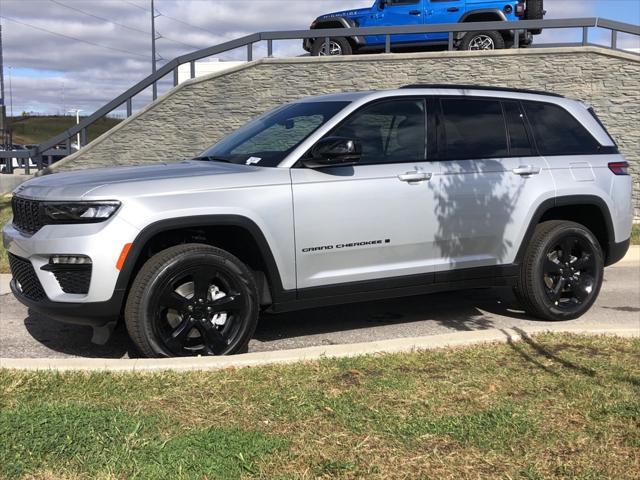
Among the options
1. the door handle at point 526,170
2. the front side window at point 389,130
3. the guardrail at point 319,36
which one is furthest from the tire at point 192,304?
the guardrail at point 319,36

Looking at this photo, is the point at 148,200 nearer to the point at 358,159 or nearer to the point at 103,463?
the point at 358,159

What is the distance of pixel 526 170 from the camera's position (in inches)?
218

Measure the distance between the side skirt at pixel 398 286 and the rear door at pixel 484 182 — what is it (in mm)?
74

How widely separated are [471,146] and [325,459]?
10.7 ft

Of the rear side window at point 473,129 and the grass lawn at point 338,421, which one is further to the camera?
the rear side window at point 473,129

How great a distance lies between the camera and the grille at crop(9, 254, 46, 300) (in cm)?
441

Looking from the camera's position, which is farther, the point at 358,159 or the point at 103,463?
the point at 358,159

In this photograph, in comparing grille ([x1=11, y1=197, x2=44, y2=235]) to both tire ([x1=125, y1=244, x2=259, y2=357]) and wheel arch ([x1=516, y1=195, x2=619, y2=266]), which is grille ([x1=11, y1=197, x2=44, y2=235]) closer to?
tire ([x1=125, y1=244, x2=259, y2=357])

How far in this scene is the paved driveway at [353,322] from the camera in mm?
5273

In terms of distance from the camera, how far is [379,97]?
5.14 m

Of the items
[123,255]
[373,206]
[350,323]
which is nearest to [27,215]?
[123,255]

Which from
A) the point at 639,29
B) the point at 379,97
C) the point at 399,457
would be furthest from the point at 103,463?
the point at 639,29

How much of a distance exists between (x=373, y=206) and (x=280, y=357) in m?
1.28

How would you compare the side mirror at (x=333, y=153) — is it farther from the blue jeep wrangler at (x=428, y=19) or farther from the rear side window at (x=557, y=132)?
the blue jeep wrangler at (x=428, y=19)
